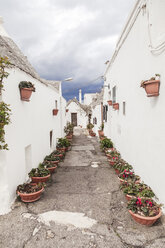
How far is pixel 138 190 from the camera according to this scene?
3.70 meters

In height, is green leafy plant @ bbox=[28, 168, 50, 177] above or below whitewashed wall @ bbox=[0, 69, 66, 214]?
below

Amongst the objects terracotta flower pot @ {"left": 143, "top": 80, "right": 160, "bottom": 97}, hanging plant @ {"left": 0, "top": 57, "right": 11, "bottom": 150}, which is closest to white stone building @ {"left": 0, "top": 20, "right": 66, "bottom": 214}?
hanging plant @ {"left": 0, "top": 57, "right": 11, "bottom": 150}

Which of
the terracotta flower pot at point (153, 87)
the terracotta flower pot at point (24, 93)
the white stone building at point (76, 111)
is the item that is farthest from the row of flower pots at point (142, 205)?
the white stone building at point (76, 111)

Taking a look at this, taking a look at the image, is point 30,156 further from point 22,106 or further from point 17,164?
A: point 22,106

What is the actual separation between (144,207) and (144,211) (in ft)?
0.34

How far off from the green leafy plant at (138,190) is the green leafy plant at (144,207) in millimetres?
290

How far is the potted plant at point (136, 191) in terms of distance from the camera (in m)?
3.43

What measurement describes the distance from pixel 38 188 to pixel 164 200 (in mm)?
3175

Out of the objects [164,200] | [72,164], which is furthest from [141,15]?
[72,164]

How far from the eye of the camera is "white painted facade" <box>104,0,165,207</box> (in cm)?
323

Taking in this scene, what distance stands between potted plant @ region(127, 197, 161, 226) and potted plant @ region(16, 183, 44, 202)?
2440 millimetres

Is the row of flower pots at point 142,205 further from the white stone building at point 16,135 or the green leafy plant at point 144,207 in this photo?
the white stone building at point 16,135

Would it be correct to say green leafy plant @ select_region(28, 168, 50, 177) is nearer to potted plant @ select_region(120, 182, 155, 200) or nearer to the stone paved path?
the stone paved path

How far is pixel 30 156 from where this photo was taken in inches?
199
